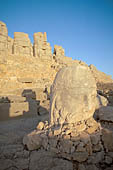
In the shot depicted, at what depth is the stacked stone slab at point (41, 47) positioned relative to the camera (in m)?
16.2

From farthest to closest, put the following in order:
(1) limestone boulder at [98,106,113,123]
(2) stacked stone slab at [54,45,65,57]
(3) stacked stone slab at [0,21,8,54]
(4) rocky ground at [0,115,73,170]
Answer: (2) stacked stone slab at [54,45,65,57]
(3) stacked stone slab at [0,21,8,54]
(1) limestone boulder at [98,106,113,123]
(4) rocky ground at [0,115,73,170]

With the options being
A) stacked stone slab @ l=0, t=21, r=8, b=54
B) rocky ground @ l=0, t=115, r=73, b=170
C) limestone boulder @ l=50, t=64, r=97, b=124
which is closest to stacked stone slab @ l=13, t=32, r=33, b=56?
stacked stone slab @ l=0, t=21, r=8, b=54

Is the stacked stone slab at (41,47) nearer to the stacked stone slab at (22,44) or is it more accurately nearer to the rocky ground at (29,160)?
the stacked stone slab at (22,44)

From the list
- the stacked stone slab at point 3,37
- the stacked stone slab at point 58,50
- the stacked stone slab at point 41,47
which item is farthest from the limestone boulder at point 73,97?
the stacked stone slab at point 58,50

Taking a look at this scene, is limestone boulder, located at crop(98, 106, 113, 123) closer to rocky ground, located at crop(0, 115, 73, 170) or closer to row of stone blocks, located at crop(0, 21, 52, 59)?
rocky ground, located at crop(0, 115, 73, 170)

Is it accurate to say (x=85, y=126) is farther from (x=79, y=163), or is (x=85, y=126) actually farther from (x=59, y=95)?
(x=59, y=95)

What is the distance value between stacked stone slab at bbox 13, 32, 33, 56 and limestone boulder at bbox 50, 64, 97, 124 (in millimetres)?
13735

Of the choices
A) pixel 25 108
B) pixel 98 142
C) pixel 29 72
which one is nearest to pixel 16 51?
pixel 29 72

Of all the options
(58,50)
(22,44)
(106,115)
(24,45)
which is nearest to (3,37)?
(22,44)

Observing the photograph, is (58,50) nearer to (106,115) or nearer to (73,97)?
(106,115)

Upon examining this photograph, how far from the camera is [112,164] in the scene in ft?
6.49

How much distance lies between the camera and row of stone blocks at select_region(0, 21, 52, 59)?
13.0 meters

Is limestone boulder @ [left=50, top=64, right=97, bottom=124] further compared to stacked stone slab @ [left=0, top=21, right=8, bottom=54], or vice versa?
stacked stone slab @ [left=0, top=21, right=8, bottom=54]

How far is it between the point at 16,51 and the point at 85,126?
579 inches
